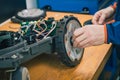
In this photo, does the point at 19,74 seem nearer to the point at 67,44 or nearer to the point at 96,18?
the point at 67,44

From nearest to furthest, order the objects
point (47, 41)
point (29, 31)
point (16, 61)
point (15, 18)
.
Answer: point (16, 61) → point (47, 41) → point (29, 31) → point (15, 18)

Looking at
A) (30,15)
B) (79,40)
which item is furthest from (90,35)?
(30,15)

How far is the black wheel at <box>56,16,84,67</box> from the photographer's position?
785 mm

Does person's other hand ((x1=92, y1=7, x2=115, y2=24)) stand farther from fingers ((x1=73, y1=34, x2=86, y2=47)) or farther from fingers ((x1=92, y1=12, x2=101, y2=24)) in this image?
fingers ((x1=73, y1=34, x2=86, y2=47))

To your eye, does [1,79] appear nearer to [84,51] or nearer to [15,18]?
[84,51]

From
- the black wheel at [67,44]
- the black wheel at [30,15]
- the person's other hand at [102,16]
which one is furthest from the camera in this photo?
the black wheel at [30,15]

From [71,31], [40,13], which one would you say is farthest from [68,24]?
[40,13]

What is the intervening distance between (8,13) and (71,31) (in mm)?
561

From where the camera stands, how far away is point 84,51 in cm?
95

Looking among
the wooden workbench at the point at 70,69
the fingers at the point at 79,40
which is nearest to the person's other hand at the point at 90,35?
the fingers at the point at 79,40

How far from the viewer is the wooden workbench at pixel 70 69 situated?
80cm

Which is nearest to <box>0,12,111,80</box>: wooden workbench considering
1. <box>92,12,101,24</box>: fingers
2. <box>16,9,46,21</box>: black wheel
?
<box>92,12,101,24</box>: fingers

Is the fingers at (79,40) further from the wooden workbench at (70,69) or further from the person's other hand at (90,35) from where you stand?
the wooden workbench at (70,69)

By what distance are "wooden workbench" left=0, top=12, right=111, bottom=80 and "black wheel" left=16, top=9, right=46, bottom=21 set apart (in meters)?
0.33
